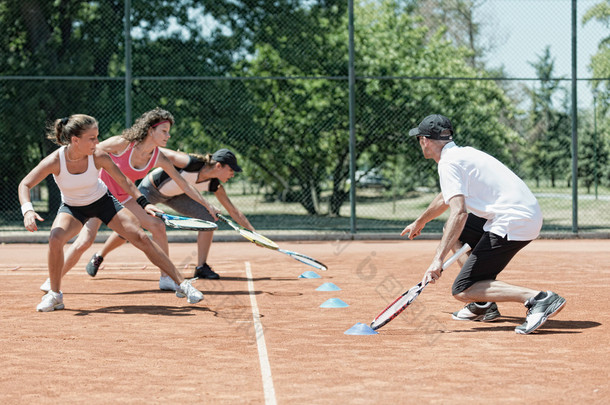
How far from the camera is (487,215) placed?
555cm

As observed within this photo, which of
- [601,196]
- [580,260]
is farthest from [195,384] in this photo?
[601,196]

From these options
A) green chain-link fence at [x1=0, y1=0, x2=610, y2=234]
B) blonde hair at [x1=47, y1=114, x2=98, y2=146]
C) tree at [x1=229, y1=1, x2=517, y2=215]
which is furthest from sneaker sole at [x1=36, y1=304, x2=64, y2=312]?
tree at [x1=229, y1=1, x2=517, y2=215]

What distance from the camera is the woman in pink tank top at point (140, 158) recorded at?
7.15 metres

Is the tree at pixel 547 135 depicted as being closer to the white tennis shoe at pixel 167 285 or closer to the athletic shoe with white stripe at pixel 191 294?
the white tennis shoe at pixel 167 285

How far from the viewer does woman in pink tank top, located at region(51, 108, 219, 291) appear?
7152 mm

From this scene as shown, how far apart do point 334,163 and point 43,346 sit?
14.5 m

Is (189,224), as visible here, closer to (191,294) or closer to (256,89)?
(191,294)

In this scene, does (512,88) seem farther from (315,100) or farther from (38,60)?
(38,60)

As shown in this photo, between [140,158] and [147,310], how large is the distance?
1549 millimetres

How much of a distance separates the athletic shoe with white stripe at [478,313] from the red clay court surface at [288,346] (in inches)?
4.0

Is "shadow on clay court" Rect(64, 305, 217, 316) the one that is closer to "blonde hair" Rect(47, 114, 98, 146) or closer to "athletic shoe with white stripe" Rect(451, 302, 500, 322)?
"blonde hair" Rect(47, 114, 98, 146)

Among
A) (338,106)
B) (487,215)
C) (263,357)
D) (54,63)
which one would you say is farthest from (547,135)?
(263,357)

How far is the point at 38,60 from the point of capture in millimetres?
18312

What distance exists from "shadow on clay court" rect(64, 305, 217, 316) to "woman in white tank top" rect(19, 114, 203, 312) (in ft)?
0.37
